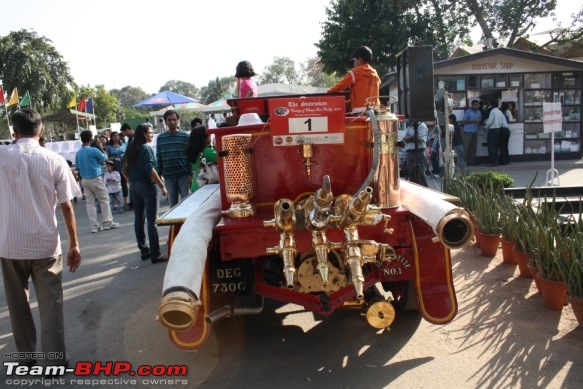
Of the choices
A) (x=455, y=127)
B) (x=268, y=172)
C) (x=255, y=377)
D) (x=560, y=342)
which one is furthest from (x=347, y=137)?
(x=455, y=127)

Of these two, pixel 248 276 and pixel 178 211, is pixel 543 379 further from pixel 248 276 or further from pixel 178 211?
pixel 178 211

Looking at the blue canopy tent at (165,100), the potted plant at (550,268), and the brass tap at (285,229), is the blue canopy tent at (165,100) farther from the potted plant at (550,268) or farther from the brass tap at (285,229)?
the brass tap at (285,229)

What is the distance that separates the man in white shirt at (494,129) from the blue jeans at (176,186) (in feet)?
30.0

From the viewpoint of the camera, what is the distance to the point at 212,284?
3.74 m

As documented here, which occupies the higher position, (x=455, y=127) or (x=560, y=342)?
(x=455, y=127)

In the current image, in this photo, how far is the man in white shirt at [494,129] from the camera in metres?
13.0

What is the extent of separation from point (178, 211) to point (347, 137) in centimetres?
146

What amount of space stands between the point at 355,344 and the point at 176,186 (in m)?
3.92

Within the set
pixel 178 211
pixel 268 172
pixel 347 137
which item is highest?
pixel 347 137

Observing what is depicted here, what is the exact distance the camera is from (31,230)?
348 cm

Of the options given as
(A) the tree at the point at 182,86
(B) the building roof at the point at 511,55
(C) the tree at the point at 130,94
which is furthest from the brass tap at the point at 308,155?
(C) the tree at the point at 130,94

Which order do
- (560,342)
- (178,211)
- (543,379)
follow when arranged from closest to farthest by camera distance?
(543,379) < (560,342) < (178,211)
